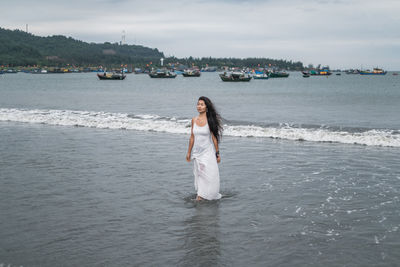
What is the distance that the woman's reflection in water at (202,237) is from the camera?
5.54 metres

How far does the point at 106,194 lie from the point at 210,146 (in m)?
2.32

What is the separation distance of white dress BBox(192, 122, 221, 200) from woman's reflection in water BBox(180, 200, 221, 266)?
265mm

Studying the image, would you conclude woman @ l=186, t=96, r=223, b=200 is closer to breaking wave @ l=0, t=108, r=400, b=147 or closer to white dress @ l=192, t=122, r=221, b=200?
white dress @ l=192, t=122, r=221, b=200

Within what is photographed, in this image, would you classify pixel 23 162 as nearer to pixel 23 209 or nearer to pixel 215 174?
pixel 23 209

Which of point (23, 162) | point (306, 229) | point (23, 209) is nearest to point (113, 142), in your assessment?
point (23, 162)

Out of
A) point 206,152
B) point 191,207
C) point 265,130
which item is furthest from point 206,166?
point 265,130

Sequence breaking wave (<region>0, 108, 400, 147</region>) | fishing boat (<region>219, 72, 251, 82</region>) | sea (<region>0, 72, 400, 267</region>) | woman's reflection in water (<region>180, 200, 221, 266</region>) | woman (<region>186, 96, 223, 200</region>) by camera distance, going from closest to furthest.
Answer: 1. woman's reflection in water (<region>180, 200, 221, 266</region>)
2. sea (<region>0, 72, 400, 267</region>)
3. woman (<region>186, 96, 223, 200</region>)
4. breaking wave (<region>0, 108, 400, 147</region>)
5. fishing boat (<region>219, 72, 251, 82</region>)

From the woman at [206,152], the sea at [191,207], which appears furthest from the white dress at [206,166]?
the sea at [191,207]

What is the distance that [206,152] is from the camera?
321 inches

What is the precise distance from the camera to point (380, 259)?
557 cm

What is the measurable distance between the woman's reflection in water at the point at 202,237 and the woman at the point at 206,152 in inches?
11.6

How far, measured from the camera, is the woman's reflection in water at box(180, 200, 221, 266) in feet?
18.2

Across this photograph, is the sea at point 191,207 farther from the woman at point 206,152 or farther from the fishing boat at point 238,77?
the fishing boat at point 238,77

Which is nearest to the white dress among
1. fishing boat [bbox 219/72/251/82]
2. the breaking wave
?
the breaking wave
